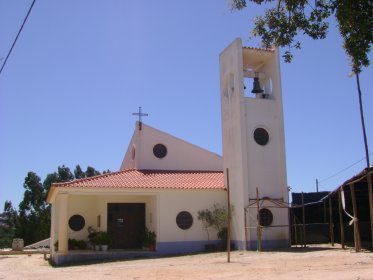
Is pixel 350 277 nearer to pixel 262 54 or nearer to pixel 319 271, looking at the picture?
pixel 319 271

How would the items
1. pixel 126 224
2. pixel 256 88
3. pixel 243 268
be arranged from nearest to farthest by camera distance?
pixel 243 268 → pixel 256 88 → pixel 126 224

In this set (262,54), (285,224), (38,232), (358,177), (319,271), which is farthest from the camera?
(38,232)

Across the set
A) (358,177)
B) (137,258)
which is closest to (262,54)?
(358,177)

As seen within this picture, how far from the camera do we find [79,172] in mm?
55094

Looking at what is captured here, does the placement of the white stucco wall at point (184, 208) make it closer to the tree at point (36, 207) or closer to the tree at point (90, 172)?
the tree at point (36, 207)

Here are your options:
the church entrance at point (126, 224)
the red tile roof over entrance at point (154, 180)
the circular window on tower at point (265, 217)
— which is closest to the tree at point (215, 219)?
the red tile roof over entrance at point (154, 180)

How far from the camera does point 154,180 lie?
26.0 m

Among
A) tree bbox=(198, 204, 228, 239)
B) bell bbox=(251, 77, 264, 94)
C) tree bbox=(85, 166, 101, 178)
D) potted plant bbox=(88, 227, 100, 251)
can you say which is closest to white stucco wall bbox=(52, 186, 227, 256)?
tree bbox=(198, 204, 228, 239)

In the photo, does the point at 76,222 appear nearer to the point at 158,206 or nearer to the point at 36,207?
the point at 158,206

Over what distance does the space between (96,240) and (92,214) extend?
255 cm

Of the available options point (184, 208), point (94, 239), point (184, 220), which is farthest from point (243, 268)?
point (94, 239)

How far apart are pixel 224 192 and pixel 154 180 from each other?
382 centimetres

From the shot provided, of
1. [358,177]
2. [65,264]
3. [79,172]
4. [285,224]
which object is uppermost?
[79,172]

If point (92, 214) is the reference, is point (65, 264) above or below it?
below
